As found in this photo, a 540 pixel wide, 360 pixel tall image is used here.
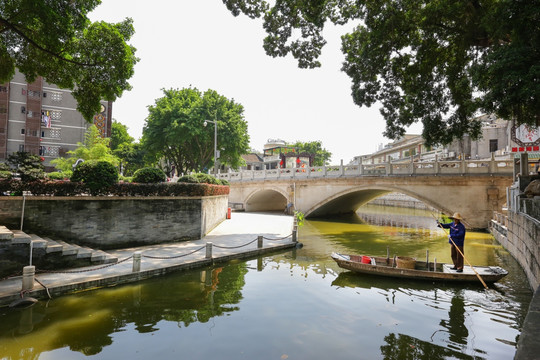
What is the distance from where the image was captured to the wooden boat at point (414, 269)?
30.9 ft

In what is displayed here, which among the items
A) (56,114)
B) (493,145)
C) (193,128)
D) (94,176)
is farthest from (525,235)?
(56,114)

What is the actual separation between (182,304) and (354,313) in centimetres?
432

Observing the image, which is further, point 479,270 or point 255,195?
point 255,195

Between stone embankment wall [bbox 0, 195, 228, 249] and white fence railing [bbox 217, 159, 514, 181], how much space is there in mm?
15096

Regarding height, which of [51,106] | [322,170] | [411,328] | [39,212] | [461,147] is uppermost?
[51,106]

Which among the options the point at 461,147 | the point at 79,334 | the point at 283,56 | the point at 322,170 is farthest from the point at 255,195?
the point at 79,334

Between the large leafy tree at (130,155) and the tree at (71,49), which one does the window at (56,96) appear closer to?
the large leafy tree at (130,155)

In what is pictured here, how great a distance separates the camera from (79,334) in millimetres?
5984

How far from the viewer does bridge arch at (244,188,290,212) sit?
1341 inches

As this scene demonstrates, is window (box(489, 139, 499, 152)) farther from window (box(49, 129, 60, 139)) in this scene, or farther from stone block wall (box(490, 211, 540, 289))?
window (box(49, 129, 60, 139))

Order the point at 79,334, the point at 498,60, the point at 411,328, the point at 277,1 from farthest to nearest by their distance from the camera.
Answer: the point at 277,1
the point at 498,60
the point at 411,328
the point at 79,334

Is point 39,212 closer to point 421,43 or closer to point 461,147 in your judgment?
point 421,43

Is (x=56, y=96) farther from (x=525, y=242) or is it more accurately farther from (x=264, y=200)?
(x=525, y=242)

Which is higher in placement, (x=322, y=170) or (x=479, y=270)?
(x=322, y=170)
